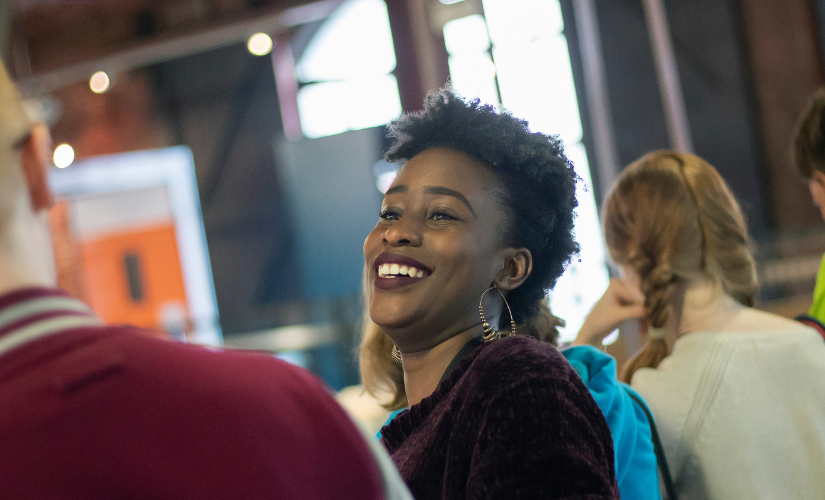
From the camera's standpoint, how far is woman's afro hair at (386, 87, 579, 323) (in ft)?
4.42

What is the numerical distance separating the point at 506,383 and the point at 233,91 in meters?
8.84

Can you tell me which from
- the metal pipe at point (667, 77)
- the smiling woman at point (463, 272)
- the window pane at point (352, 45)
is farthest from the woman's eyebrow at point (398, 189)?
the window pane at point (352, 45)

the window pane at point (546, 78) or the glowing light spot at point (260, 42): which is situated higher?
the glowing light spot at point (260, 42)

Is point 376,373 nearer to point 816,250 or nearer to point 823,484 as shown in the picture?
point 823,484

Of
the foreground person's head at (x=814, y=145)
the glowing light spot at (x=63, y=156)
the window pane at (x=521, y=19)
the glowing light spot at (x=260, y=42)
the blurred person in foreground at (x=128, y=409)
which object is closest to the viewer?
the blurred person in foreground at (x=128, y=409)

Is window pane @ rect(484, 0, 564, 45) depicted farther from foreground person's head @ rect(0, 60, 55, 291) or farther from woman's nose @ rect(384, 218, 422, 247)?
foreground person's head @ rect(0, 60, 55, 291)

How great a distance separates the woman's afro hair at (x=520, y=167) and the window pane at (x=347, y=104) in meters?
6.84

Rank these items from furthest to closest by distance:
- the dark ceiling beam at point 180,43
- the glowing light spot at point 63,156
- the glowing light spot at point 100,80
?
the glowing light spot at point 63,156 → the glowing light spot at point 100,80 → the dark ceiling beam at point 180,43

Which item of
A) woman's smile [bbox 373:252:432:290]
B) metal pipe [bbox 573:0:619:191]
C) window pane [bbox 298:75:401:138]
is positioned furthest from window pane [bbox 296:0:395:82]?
woman's smile [bbox 373:252:432:290]

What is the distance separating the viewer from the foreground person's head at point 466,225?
50.9 inches

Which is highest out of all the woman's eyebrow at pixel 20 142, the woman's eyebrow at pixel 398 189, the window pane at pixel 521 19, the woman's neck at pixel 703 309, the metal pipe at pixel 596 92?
the window pane at pixel 521 19

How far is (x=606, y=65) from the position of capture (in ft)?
25.7

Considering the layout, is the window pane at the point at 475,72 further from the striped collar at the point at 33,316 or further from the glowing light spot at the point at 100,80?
the striped collar at the point at 33,316

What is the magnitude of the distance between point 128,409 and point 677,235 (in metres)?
1.56
